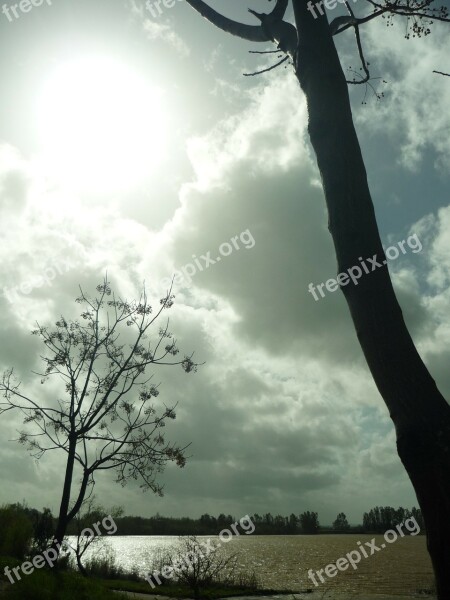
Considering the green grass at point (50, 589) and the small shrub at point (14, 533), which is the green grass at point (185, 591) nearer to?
the small shrub at point (14, 533)

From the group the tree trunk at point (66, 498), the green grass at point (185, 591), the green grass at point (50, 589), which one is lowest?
the green grass at point (185, 591)

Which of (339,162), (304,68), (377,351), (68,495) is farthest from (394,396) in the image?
(68,495)

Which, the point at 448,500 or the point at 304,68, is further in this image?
the point at 304,68

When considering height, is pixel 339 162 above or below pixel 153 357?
below

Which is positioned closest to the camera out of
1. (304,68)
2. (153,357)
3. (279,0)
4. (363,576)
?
(304,68)

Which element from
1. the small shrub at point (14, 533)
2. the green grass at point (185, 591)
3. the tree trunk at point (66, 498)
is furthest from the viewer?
the small shrub at point (14, 533)

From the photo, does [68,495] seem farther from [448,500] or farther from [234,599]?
[234,599]

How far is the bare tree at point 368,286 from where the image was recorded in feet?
7.29

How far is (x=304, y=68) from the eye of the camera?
3.53 metres

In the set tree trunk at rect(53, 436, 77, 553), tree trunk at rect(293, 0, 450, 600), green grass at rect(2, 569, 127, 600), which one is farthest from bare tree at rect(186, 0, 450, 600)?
tree trunk at rect(53, 436, 77, 553)

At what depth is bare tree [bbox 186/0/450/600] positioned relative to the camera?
7.29 feet

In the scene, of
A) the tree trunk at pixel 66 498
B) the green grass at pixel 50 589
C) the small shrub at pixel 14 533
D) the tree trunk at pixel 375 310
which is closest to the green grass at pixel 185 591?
the small shrub at pixel 14 533

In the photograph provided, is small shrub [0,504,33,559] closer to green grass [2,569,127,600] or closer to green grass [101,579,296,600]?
green grass [101,579,296,600]

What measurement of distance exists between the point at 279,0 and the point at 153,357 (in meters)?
11.8
